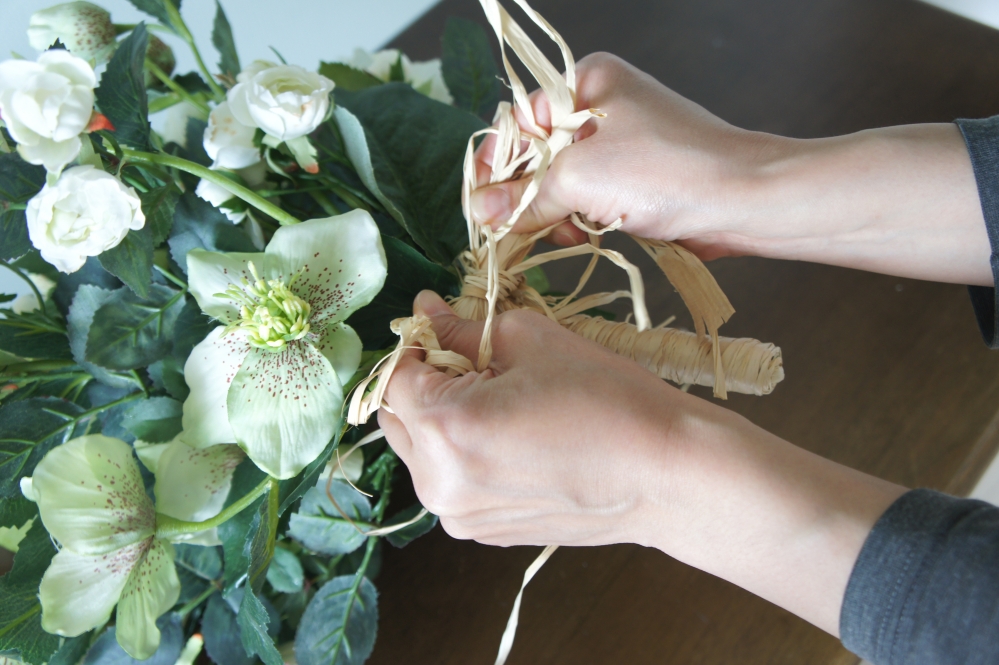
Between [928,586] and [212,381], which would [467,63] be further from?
[928,586]

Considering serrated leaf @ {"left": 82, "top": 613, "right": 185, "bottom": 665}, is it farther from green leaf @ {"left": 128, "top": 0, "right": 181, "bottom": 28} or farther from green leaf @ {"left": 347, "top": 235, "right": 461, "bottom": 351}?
green leaf @ {"left": 128, "top": 0, "right": 181, "bottom": 28}

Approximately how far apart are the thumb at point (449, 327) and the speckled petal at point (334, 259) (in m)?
0.05

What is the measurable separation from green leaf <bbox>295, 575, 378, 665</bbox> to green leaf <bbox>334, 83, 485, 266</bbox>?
0.22 metres

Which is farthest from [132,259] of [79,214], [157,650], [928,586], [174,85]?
[928,586]

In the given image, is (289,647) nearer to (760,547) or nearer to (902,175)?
(760,547)

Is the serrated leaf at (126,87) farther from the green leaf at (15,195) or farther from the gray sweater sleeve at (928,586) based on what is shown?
the gray sweater sleeve at (928,586)

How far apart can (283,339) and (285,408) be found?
32 mm

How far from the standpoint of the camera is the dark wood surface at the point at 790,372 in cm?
47

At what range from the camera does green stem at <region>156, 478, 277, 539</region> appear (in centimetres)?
31

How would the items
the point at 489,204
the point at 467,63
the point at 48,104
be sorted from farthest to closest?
the point at 467,63, the point at 489,204, the point at 48,104

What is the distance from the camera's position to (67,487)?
0.30m

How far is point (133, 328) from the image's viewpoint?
36cm

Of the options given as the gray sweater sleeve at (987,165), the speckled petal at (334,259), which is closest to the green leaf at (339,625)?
the speckled petal at (334,259)

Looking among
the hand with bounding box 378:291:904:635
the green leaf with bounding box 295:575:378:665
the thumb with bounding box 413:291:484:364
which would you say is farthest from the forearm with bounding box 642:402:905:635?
the green leaf with bounding box 295:575:378:665
